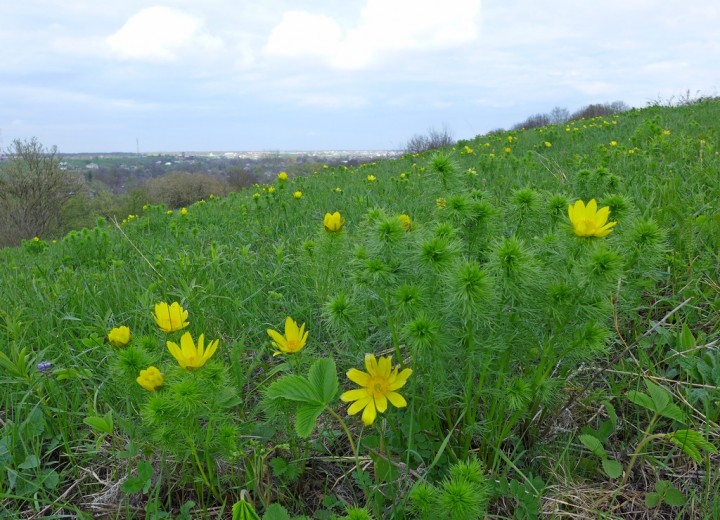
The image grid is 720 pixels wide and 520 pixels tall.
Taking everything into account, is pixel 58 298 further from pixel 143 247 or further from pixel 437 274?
pixel 437 274

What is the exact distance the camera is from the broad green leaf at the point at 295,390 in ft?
4.73

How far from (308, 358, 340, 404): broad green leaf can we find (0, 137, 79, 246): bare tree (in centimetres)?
3788

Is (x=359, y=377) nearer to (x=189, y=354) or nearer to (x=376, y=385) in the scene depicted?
(x=376, y=385)

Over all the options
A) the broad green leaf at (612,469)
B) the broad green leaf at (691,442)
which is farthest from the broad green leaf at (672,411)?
the broad green leaf at (612,469)

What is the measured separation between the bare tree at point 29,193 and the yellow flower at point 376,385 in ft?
125

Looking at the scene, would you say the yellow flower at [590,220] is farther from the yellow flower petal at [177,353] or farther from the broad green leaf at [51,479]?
the broad green leaf at [51,479]

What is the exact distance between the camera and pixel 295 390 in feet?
4.77

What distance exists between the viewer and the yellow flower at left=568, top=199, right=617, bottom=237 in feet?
4.39

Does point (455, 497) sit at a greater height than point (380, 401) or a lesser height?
lesser

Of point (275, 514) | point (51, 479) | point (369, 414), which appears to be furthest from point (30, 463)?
point (369, 414)

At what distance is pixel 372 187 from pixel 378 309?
4232mm

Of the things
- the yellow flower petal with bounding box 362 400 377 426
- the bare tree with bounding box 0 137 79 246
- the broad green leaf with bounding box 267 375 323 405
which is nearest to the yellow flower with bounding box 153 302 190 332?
the broad green leaf with bounding box 267 375 323 405

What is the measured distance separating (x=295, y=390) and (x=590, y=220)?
918mm

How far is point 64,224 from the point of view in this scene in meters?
36.7
